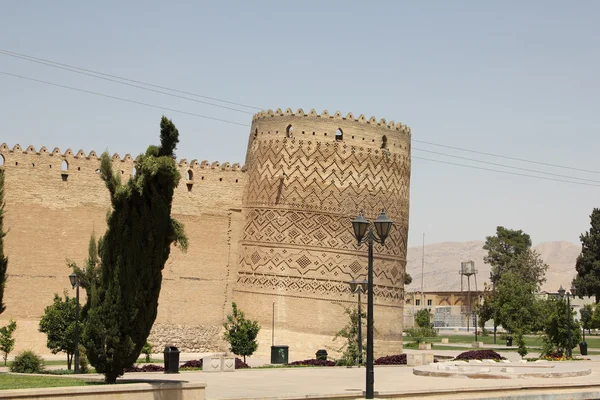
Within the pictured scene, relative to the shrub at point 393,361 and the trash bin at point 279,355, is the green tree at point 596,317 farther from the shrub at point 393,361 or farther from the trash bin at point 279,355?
the trash bin at point 279,355

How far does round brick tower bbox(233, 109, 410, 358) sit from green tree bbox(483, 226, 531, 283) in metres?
41.6

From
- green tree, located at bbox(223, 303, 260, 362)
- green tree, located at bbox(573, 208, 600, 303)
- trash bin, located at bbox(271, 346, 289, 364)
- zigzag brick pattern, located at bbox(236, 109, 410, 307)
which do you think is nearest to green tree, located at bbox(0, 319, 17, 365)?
green tree, located at bbox(223, 303, 260, 362)

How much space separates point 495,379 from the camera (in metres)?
17.7

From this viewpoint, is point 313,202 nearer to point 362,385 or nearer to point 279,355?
point 279,355

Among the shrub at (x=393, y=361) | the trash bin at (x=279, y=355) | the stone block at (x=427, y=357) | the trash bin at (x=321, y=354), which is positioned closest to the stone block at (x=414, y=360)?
the stone block at (x=427, y=357)

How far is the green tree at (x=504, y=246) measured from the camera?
70312mm

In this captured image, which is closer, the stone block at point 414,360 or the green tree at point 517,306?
the stone block at point 414,360

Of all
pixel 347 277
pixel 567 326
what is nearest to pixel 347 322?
pixel 347 277

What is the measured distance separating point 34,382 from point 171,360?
5056 mm

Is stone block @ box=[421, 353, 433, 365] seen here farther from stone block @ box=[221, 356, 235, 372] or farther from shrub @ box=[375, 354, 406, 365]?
stone block @ box=[221, 356, 235, 372]

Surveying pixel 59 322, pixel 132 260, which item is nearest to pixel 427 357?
pixel 59 322

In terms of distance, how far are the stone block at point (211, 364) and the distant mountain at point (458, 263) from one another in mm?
124532

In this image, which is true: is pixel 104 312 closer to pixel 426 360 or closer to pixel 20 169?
pixel 426 360

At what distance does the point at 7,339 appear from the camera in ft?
80.2
